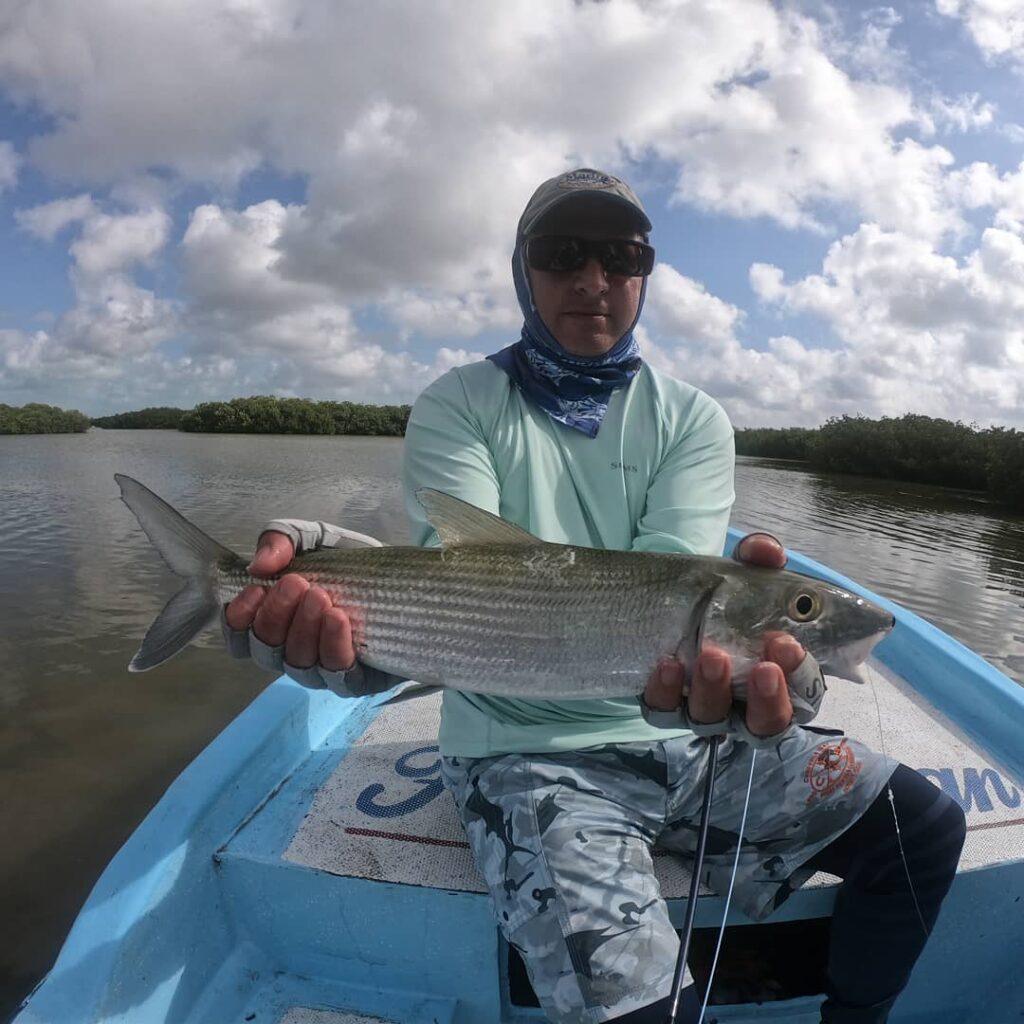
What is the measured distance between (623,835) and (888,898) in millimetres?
1020

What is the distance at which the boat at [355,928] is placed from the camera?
8.29ft

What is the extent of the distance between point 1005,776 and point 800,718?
243 centimetres

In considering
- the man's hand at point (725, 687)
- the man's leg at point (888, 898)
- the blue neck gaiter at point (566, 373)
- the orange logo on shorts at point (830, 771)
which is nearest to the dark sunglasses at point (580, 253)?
the blue neck gaiter at point (566, 373)

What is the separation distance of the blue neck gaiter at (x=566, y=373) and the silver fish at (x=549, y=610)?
0.97 meters

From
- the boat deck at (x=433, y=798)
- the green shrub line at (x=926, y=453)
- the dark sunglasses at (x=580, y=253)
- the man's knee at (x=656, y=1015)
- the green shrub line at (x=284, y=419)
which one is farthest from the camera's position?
the green shrub line at (x=284, y=419)

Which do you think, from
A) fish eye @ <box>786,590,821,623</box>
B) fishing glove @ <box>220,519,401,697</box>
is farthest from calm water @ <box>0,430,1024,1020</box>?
fish eye @ <box>786,590,821,623</box>

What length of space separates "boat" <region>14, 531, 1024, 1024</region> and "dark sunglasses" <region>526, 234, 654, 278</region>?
8.94 ft

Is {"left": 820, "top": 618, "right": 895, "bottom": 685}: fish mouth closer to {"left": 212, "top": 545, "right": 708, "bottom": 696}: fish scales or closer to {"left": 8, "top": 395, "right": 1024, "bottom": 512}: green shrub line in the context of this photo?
{"left": 212, "top": 545, "right": 708, "bottom": 696}: fish scales

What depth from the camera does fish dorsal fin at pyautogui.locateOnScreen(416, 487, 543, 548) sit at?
2.59m

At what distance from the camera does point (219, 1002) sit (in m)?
2.69

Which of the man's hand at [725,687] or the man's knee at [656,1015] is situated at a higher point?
the man's hand at [725,687]

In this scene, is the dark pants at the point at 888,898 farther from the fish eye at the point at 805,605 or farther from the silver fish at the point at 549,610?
the fish eye at the point at 805,605

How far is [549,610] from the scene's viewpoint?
2.47 metres

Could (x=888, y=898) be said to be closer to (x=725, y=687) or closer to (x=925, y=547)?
(x=725, y=687)
